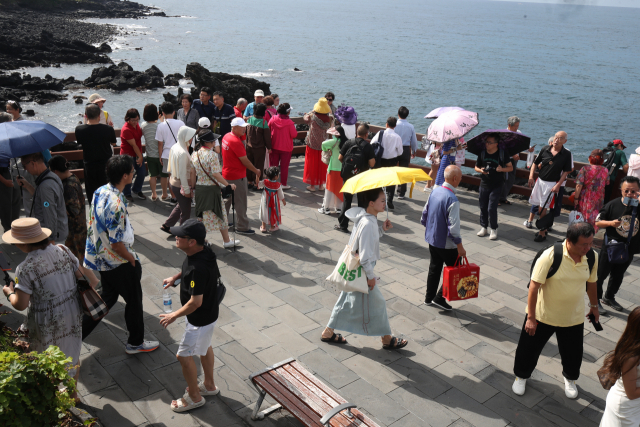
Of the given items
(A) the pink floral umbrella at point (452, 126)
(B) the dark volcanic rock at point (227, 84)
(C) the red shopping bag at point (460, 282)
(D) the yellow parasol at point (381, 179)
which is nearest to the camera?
(D) the yellow parasol at point (381, 179)

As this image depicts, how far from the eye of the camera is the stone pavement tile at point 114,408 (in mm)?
4375

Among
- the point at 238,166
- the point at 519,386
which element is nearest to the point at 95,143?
the point at 238,166

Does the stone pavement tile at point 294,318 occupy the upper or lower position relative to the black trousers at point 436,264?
lower

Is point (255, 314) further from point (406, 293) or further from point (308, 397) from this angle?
point (308, 397)

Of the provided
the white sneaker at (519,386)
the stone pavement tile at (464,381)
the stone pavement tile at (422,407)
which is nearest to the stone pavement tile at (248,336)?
the stone pavement tile at (422,407)

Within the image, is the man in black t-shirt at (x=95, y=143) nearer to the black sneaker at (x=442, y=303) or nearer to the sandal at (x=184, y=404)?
the sandal at (x=184, y=404)

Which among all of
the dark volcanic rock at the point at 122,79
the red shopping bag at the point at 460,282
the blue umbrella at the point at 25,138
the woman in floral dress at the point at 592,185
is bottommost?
the dark volcanic rock at the point at 122,79

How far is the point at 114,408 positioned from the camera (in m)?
4.53

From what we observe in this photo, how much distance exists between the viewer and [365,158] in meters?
8.47

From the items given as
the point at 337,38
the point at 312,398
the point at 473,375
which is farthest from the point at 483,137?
the point at 337,38

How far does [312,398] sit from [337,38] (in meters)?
106

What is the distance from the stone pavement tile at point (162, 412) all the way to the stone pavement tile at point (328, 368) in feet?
4.40

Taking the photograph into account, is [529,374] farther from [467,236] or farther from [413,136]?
[413,136]

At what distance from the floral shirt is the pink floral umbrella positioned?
605cm
